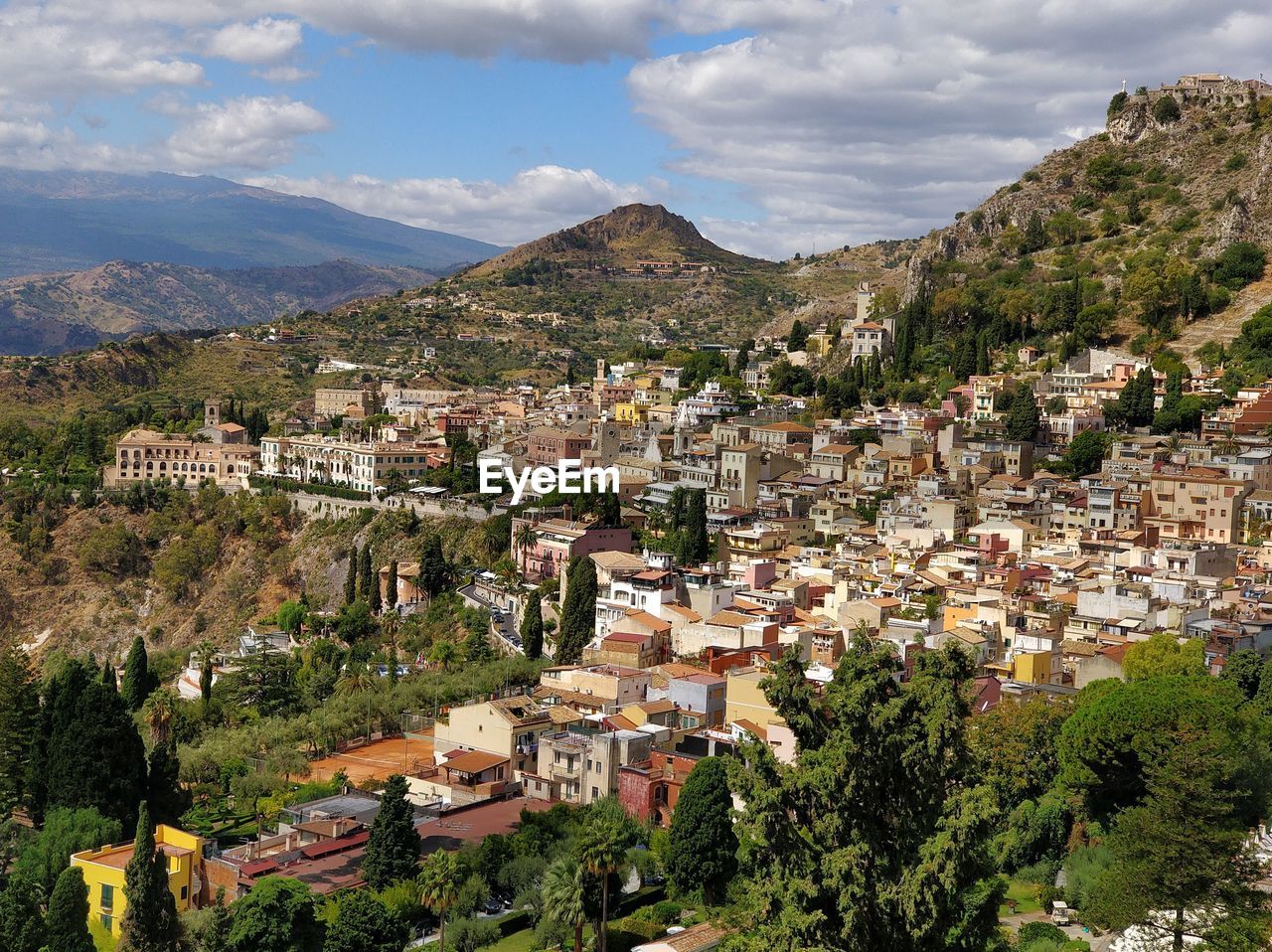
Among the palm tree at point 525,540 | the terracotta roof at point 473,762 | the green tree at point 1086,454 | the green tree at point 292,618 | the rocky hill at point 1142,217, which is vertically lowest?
the green tree at point 292,618

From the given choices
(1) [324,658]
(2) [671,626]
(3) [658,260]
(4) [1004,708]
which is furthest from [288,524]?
(3) [658,260]

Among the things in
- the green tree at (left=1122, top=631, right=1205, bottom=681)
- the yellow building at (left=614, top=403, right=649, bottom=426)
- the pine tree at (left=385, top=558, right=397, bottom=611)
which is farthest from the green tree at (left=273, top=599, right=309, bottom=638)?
the green tree at (left=1122, top=631, right=1205, bottom=681)

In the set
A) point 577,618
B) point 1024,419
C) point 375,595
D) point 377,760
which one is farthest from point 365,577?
point 1024,419

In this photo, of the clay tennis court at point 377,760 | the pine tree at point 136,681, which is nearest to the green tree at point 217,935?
the clay tennis court at point 377,760

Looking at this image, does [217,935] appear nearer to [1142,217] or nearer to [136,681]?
[136,681]

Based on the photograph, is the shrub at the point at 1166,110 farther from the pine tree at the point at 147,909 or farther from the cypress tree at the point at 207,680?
the pine tree at the point at 147,909

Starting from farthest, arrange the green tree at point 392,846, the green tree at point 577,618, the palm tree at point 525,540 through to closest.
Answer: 1. the palm tree at point 525,540
2. the green tree at point 577,618
3. the green tree at point 392,846
